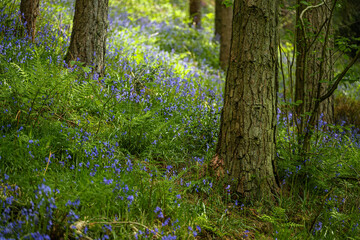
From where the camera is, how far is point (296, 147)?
12.7 ft

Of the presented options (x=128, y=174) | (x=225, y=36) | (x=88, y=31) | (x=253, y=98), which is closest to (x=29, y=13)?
(x=88, y=31)

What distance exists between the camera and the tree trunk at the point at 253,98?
10.4ft

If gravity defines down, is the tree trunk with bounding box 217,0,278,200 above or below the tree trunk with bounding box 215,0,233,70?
below

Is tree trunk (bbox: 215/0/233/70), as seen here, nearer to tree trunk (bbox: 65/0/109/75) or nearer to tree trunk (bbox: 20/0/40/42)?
tree trunk (bbox: 65/0/109/75)

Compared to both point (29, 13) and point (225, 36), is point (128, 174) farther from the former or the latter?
point (225, 36)

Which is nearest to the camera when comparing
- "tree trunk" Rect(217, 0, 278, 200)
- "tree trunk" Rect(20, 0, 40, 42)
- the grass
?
the grass

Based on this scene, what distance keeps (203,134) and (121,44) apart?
11.9 feet

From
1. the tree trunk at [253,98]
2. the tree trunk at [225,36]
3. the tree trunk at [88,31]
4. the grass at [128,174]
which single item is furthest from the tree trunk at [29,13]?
the tree trunk at [225,36]

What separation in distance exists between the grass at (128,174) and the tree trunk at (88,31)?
28 cm

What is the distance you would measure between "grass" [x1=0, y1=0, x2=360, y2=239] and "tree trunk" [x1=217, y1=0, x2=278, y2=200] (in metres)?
0.22

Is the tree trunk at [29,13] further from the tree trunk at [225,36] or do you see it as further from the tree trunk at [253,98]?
the tree trunk at [225,36]

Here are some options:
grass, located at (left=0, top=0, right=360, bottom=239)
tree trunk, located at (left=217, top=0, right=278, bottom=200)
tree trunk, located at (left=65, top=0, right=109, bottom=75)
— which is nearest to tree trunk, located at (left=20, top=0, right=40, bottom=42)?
grass, located at (left=0, top=0, right=360, bottom=239)

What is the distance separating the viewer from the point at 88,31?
4.69 meters

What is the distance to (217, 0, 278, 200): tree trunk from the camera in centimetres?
316
